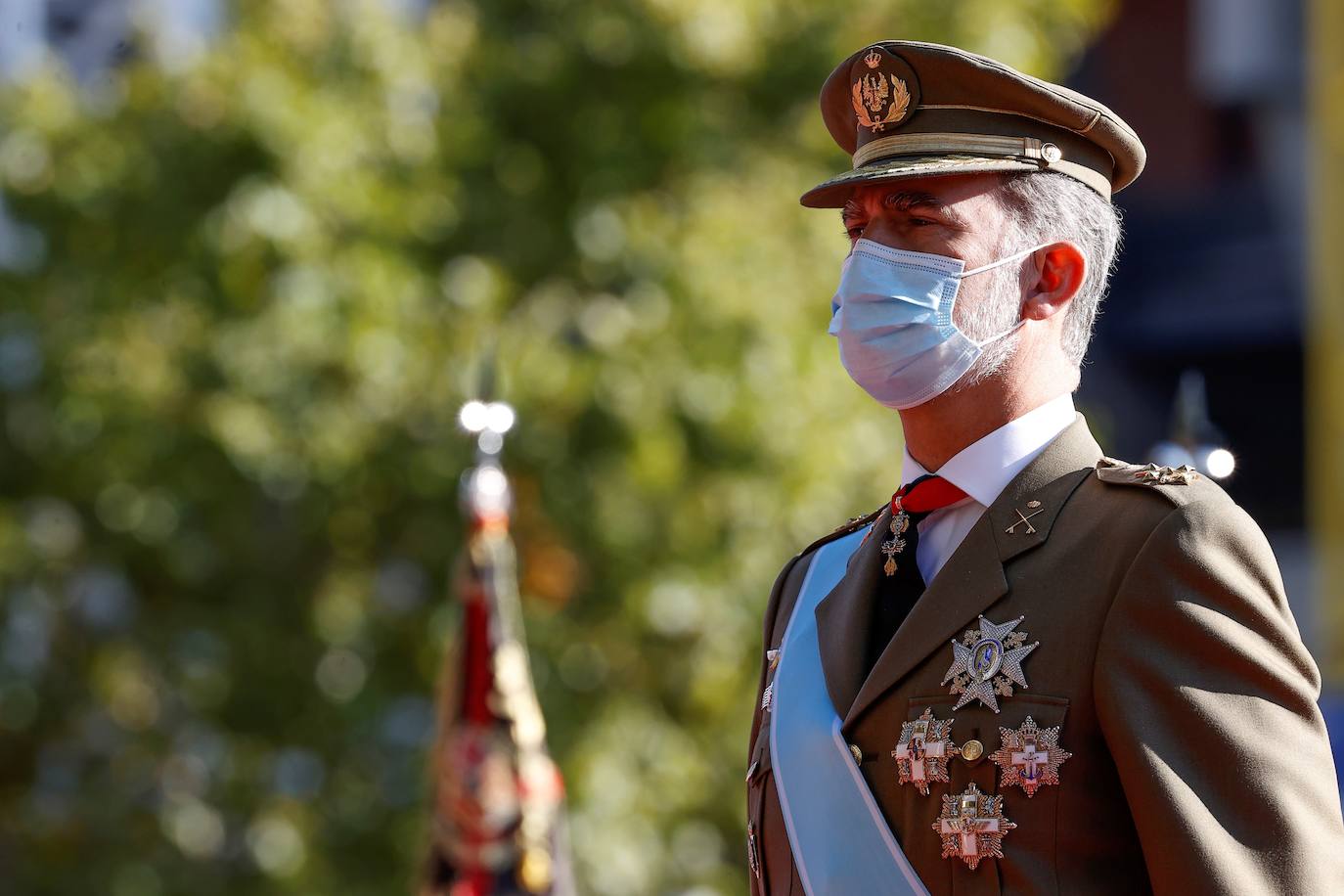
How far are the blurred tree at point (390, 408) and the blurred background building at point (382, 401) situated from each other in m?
0.02

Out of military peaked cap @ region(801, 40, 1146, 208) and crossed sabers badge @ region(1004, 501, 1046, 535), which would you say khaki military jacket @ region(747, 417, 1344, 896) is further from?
military peaked cap @ region(801, 40, 1146, 208)

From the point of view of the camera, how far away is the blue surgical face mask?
2297 mm

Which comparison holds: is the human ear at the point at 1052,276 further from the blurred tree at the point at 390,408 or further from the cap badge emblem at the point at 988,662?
the blurred tree at the point at 390,408

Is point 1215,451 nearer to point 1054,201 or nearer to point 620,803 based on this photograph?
point 1054,201

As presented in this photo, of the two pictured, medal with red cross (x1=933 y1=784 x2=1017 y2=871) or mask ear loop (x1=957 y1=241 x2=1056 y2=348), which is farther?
mask ear loop (x1=957 y1=241 x2=1056 y2=348)

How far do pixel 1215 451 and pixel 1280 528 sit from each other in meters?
14.4

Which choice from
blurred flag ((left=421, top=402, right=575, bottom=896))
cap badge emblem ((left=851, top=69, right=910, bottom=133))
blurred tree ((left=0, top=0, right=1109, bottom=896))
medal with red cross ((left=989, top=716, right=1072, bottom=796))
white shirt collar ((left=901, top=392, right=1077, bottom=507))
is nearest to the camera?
medal with red cross ((left=989, top=716, right=1072, bottom=796))

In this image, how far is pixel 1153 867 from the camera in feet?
6.38

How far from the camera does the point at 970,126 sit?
2344mm

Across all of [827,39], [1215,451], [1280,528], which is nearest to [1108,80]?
[1280,528]

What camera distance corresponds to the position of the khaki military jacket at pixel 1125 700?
193 centimetres

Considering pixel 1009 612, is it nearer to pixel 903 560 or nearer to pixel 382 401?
pixel 903 560

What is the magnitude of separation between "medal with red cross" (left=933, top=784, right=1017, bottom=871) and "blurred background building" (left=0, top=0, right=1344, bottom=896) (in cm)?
525

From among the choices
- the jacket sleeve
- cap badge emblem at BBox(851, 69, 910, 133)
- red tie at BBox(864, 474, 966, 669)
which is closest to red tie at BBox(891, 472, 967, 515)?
red tie at BBox(864, 474, 966, 669)
